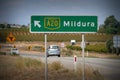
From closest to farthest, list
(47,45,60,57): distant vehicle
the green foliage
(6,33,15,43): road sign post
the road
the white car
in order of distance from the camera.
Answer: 1. (6,33,15,43): road sign post
2. the road
3. the green foliage
4. (47,45,60,57): distant vehicle
5. the white car

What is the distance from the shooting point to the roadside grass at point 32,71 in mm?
11367

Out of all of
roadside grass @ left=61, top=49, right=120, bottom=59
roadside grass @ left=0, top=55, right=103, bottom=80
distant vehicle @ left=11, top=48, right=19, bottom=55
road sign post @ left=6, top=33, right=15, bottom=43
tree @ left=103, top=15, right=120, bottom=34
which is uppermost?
tree @ left=103, top=15, right=120, bottom=34

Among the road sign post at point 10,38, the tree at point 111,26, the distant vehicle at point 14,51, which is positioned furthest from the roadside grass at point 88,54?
the road sign post at point 10,38

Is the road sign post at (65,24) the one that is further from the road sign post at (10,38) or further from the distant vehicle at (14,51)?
the distant vehicle at (14,51)

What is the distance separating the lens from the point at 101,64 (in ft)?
44.9

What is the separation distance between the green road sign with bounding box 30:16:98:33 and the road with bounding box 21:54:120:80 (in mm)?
1548

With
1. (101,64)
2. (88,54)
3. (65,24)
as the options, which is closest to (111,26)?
(88,54)

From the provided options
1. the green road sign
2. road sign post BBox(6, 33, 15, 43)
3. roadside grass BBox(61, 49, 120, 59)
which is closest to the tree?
roadside grass BBox(61, 49, 120, 59)

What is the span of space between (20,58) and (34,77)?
3.53ft

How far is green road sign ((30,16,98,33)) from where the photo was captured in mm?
10406

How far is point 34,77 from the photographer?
1146 cm

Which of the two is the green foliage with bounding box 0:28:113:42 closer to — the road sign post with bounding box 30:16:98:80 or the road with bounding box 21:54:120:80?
the road with bounding box 21:54:120:80

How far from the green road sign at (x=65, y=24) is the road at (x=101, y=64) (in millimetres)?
1548

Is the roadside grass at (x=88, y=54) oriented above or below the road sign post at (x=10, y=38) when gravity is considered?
below
